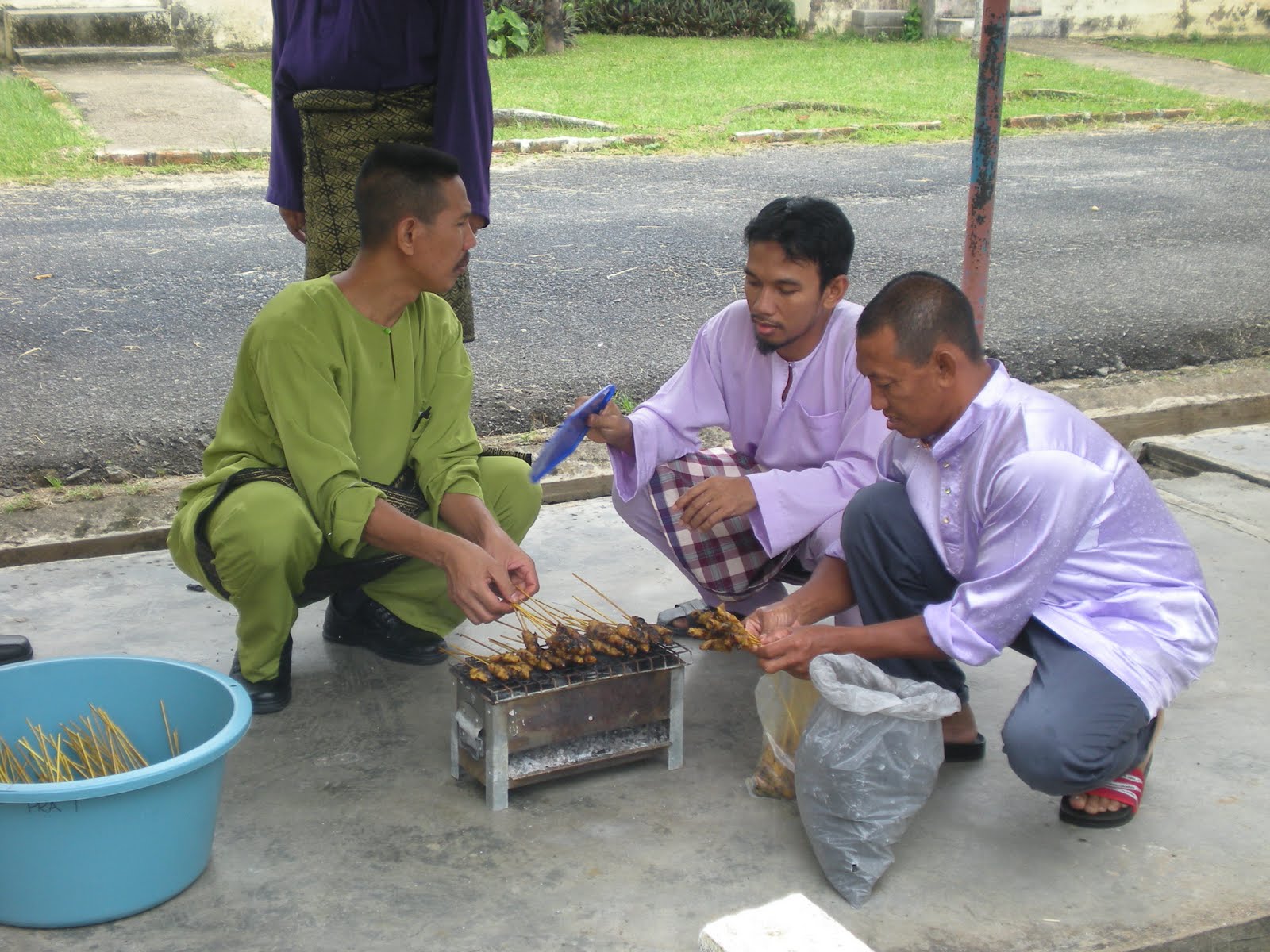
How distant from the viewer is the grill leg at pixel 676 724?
3.03 m

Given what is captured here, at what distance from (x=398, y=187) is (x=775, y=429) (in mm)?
1186

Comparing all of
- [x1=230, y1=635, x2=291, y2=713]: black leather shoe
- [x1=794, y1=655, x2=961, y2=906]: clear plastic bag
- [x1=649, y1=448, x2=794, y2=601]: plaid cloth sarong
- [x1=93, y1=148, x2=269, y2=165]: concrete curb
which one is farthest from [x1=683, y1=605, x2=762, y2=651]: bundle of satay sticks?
[x1=93, y1=148, x2=269, y2=165]: concrete curb

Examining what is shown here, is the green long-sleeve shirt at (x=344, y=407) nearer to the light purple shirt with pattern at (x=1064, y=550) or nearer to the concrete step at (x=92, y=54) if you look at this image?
the light purple shirt with pattern at (x=1064, y=550)

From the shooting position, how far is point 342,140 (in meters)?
3.80

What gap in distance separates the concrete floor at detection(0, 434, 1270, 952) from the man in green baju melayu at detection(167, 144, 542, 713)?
31cm

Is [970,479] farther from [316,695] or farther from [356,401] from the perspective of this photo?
[316,695]

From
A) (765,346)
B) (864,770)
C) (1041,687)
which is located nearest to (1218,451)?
(765,346)

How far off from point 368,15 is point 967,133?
9468mm

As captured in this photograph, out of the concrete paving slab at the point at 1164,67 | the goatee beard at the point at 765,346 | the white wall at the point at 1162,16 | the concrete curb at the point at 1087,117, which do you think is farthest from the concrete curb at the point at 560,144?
the white wall at the point at 1162,16

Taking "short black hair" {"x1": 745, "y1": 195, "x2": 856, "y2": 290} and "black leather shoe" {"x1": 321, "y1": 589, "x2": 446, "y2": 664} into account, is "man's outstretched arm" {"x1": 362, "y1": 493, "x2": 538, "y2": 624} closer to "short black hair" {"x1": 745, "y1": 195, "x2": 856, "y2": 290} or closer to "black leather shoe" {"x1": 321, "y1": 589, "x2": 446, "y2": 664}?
"black leather shoe" {"x1": 321, "y1": 589, "x2": 446, "y2": 664}

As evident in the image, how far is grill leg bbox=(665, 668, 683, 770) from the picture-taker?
303cm

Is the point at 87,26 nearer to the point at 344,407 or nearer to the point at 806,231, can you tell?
the point at 344,407

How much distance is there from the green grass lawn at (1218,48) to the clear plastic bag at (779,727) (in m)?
16.4

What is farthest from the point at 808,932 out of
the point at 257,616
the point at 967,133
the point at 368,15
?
the point at 967,133
